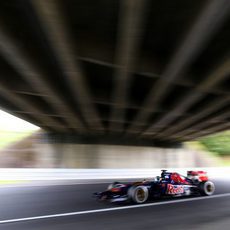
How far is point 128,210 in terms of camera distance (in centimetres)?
802

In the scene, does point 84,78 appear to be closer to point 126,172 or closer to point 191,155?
point 126,172

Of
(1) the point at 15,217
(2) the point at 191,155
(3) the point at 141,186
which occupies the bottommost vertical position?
(1) the point at 15,217

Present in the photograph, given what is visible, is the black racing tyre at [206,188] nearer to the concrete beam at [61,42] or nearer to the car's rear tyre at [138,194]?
the car's rear tyre at [138,194]

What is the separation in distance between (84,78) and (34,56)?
5.94 feet

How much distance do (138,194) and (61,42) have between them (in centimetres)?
519

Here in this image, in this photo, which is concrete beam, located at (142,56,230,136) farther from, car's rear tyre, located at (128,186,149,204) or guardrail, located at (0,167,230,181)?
guardrail, located at (0,167,230,181)

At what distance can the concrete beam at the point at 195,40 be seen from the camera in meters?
4.88

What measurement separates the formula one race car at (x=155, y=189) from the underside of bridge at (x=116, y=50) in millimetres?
2948

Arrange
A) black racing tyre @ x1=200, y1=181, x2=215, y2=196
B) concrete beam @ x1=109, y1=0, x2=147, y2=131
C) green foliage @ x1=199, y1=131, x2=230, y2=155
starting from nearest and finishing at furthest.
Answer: concrete beam @ x1=109, y1=0, x2=147, y2=131 → black racing tyre @ x1=200, y1=181, x2=215, y2=196 → green foliage @ x1=199, y1=131, x2=230, y2=155

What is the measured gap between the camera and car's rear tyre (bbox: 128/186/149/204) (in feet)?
29.3

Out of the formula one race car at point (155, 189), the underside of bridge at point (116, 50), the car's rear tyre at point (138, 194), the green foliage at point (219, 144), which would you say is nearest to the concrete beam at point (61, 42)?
the underside of bridge at point (116, 50)

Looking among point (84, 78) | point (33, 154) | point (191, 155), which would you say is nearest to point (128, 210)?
point (84, 78)

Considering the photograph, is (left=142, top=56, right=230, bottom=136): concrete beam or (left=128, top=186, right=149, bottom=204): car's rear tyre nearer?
(left=142, top=56, right=230, bottom=136): concrete beam

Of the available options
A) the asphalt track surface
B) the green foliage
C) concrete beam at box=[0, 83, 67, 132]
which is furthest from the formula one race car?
the green foliage
